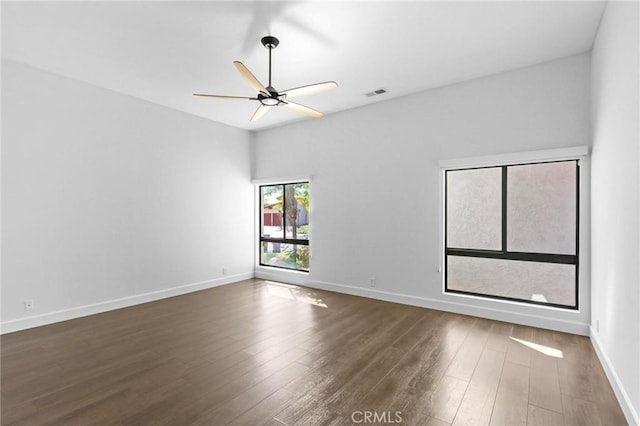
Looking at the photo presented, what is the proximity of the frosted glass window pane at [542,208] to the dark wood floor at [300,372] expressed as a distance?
1045mm

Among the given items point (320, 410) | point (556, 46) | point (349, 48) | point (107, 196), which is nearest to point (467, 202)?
point (556, 46)

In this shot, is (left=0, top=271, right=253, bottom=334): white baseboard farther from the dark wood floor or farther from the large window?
the large window

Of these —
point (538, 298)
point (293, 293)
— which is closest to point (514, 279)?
point (538, 298)

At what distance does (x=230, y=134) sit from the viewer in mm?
6160

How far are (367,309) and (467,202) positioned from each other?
2.06m

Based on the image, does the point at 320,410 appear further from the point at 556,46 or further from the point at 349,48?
the point at 556,46

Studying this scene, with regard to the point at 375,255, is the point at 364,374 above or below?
below

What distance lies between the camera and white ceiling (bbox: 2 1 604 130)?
2674 mm

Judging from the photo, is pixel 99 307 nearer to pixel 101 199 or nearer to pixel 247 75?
pixel 101 199

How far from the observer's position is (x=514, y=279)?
3889mm

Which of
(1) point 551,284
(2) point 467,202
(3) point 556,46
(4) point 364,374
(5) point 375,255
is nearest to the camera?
(4) point 364,374

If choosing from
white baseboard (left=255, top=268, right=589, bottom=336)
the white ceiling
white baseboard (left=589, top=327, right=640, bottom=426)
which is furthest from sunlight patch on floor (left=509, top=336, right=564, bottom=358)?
the white ceiling

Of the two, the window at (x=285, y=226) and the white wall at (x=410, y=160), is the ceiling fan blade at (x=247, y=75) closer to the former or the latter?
the white wall at (x=410, y=160)

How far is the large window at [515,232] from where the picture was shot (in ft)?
11.8
